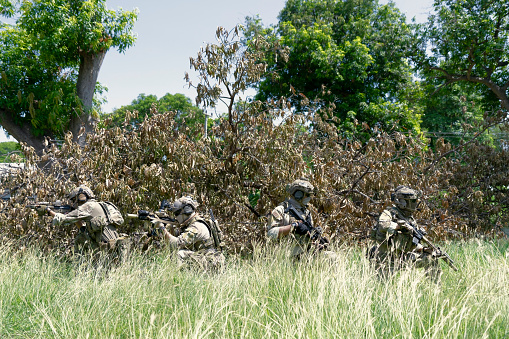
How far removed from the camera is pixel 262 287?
3924 mm

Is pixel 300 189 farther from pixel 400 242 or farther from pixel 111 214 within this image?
pixel 111 214

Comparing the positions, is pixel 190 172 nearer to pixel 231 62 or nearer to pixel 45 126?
pixel 231 62

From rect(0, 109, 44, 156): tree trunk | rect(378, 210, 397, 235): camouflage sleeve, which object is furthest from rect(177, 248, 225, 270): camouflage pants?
rect(0, 109, 44, 156): tree trunk

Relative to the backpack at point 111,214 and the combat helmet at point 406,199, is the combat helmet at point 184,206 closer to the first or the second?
the backpack at point 111,214

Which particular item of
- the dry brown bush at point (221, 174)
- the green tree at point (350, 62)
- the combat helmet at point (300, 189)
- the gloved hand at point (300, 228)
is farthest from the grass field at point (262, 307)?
the green tree at point (350, 62)

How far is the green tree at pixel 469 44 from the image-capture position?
1122cm

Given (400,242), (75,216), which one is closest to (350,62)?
(400,242)

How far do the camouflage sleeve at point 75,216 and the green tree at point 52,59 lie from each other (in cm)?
624

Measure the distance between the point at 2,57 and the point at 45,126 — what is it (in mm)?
2382

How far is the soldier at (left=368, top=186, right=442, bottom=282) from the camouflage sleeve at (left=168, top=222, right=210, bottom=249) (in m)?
1.99

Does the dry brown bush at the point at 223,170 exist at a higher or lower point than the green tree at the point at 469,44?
lower

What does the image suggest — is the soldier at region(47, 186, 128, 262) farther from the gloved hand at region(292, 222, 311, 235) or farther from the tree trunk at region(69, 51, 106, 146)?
the tree trunk at region(69, 51, 106, 146)

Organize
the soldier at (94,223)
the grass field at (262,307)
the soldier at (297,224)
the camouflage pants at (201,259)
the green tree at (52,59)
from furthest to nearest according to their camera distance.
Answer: the green tree at (52,59), the soldier at (94,223), the camouflage pants at (201,259), the soldier at (297,224), the grass field at (262,307)

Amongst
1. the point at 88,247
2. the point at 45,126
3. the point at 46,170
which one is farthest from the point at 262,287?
the point at 45,126
